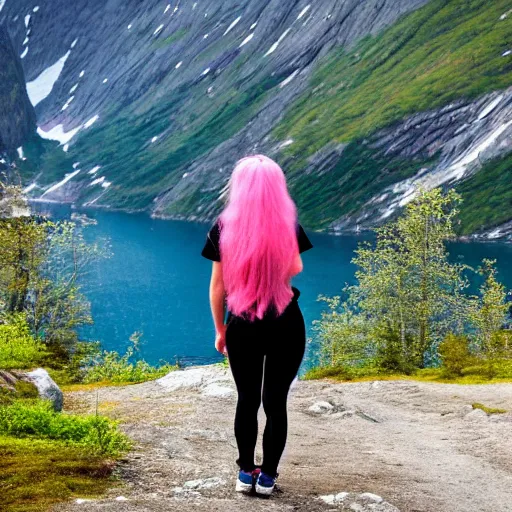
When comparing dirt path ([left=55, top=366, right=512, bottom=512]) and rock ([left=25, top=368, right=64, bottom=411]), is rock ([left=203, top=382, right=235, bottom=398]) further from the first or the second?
rock ([left=25, top=368, right=64, bottom=411])

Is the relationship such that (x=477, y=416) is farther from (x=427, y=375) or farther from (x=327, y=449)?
(x=427, y=375)

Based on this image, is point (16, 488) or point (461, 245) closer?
point (16, 488)

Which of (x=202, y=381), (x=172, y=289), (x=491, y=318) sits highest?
(x=172, y=289)

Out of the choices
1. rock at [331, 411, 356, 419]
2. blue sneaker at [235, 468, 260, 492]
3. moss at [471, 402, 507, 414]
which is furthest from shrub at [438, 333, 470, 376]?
blue sneaker at [235, 468, 260, 492]

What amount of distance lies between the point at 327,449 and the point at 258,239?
769 centimetres

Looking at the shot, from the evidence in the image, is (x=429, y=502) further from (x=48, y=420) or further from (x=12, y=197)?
(x=12, y=197)

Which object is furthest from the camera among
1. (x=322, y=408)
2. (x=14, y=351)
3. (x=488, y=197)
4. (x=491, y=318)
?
(x=488, y=197)

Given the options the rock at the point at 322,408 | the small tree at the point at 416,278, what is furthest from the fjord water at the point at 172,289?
the rock at the point at 322,408

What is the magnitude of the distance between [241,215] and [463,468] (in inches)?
305

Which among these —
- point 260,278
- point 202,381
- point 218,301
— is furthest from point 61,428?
point 202,381

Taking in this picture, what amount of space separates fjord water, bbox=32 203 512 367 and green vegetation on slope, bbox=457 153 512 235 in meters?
16.3

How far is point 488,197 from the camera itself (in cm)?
19188

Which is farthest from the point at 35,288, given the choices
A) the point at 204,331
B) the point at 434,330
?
the point at 204,331

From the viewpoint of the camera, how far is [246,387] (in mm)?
8453
